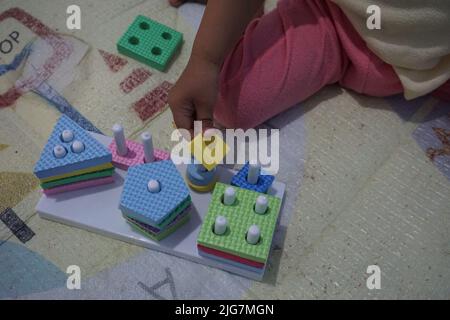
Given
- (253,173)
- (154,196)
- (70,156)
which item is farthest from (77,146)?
(253,173)

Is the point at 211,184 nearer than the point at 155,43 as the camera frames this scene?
Yes

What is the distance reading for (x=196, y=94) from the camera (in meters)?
0.64

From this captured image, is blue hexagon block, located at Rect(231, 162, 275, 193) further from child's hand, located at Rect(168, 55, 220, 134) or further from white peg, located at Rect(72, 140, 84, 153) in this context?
white peg, located at Rect(72, 140, 84, 153)

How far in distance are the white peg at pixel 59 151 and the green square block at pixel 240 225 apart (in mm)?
193

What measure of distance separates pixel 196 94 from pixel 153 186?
137 millimetres

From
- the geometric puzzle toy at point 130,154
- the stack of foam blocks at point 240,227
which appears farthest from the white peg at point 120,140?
the stack of foam blocks at point 240,227

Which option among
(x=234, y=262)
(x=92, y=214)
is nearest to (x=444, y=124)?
(x=234, y=262)

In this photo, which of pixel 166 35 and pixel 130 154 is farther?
pixel 166 35

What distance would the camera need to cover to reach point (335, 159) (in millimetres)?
729

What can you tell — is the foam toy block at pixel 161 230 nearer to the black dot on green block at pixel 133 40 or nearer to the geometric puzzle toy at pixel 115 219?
the geometric puzzle toy at pixel 115 219

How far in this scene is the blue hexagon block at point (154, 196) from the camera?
22.9 inches

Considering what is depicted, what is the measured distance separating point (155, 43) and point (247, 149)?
23 cm

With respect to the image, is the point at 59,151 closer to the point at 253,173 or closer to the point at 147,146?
the point at 147,146

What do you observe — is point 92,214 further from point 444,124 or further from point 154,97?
point 444,124
